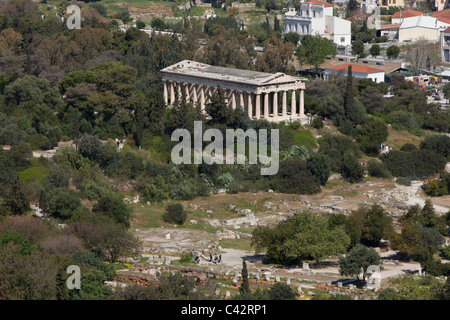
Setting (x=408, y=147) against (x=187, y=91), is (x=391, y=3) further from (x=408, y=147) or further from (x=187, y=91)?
(x=408, y=147)

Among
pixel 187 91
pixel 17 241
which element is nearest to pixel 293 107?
pixel 187 91

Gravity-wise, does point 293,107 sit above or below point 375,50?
above

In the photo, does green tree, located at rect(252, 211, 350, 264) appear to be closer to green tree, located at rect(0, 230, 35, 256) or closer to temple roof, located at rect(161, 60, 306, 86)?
green tree, located at rect(0, 230, 35, 256)

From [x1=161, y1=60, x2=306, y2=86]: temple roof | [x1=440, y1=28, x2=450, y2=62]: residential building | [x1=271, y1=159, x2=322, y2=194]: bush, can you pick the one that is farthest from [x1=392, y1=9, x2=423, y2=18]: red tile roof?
[x1=271, y1=159, x2=322, y2=194]: bush

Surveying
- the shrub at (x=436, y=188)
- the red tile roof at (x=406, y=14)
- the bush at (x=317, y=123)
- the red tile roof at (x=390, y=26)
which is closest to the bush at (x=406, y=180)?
the shrub at (x=436, y=188)

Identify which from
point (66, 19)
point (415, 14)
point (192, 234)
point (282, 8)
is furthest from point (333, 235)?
point (282, 8)
